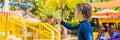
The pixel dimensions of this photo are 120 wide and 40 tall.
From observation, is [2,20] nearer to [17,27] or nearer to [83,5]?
[17,27]

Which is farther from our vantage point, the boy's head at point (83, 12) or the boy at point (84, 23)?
the boy's head at point (83, 12)

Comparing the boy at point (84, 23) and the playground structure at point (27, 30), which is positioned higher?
the boy at point (84, 23)

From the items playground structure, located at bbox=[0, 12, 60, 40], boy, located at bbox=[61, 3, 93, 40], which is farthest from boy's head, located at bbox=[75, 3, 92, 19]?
playground structure, located at bbox=[0, 12, 60, 40]

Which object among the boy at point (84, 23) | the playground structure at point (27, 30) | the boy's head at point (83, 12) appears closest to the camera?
the boy at point (84, 23)

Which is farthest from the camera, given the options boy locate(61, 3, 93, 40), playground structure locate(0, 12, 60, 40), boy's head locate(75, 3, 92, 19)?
playground structure locate(0, 12, 60, 40)

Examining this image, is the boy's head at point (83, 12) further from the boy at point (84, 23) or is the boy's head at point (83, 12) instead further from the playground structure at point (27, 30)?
the playground structure at point (27, 30)

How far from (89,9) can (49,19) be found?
8628 mm

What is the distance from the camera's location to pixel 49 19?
1197 centimetres

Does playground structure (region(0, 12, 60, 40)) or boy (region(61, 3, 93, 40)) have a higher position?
boy (region(61, 3, 93, 40))

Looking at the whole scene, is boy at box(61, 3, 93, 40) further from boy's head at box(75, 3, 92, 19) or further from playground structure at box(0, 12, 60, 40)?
playground structure at box(0, 12, 60, 40)

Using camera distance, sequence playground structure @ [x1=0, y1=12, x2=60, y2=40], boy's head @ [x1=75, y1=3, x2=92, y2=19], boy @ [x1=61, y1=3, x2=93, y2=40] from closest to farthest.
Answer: boy @ [x1=61, y1=3, x2=93, y2=40] → boy's head @ [x1=75, y1=3, x2=92, y2=19] → playground structure @ [x1=0, y1=12, x2=60, y2=40]

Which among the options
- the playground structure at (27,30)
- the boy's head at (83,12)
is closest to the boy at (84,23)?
the boy's head at (83,12)

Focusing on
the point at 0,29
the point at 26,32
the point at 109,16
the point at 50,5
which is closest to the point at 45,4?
the point at 50,5

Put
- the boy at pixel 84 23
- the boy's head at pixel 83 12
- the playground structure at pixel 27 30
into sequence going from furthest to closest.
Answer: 1. the playground structure at pixel 27 30
2. the boy's head at pixel 83 12
3. the boy at pixel 84 23
